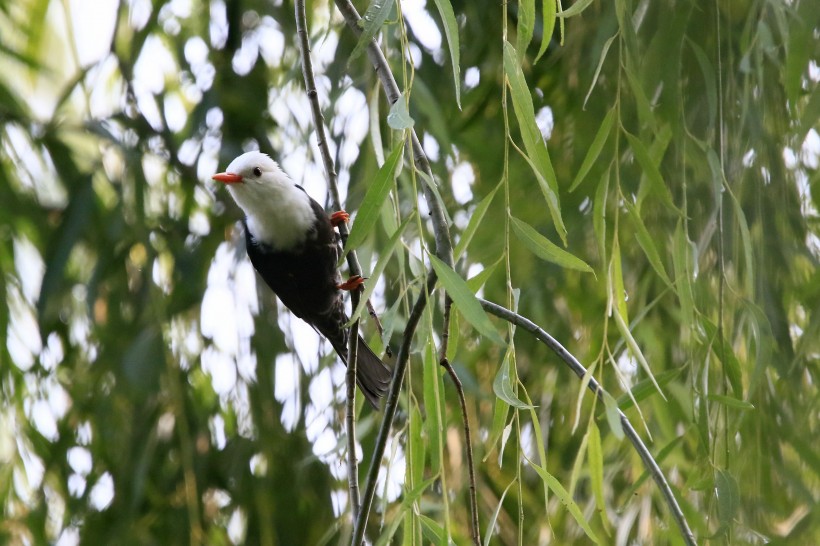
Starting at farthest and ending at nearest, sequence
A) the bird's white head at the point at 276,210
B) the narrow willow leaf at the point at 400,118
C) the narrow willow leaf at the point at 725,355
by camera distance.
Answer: the bird's white head at the point at 276,210 < the narrow willow leaf at the point at 725,355 < the narrow willow leaf at the point at 400,118

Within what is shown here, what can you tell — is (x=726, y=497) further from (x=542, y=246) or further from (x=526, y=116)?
(x=526, y=116)

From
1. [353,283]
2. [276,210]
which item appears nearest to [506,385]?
[353,283]

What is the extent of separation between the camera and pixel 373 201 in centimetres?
116

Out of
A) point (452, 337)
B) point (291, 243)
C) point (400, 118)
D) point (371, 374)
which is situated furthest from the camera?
point (291, 243)

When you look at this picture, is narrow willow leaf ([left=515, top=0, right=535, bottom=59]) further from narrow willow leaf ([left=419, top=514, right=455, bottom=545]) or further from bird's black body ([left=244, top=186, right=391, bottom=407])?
bird's black body ([left=244, top=186, right=391, bottom=407])

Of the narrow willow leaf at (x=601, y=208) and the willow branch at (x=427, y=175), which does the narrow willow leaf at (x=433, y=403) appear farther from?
the narrow willow leaf at (x=601, y=208)

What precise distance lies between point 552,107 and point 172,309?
1023 mm

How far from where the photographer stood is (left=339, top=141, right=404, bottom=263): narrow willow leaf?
3.76 feet

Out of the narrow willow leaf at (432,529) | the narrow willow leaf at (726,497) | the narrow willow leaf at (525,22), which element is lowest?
the narrow willow leaf at (726,497)

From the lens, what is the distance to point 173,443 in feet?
8.26

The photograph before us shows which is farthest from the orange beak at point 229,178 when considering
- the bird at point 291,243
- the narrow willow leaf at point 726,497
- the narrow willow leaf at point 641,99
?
the narrow willow leaf at point 726,497

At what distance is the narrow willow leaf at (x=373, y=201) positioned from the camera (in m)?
1.15

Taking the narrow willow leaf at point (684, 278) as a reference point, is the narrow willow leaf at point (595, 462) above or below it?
below

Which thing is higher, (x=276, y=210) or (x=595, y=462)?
(x=276, y=210)
